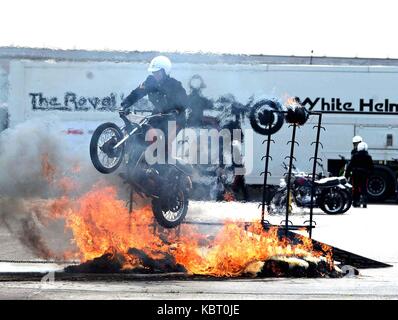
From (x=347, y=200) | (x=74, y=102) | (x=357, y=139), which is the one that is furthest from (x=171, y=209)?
(x=357, y=139)

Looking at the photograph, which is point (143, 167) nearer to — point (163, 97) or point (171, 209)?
point (171, 209)

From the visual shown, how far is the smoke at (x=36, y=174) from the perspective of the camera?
12.2m

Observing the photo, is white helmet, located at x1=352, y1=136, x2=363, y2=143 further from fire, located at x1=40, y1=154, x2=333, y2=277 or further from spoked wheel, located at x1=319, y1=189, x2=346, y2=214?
fire, located at x1=40, y1=154, x2=333, y2=277

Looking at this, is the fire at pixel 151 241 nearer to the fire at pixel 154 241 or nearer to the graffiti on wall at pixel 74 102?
the fire at pixel 154 241

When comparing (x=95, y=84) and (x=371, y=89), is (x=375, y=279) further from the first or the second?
(x=371, y=89)

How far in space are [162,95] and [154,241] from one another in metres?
1.88

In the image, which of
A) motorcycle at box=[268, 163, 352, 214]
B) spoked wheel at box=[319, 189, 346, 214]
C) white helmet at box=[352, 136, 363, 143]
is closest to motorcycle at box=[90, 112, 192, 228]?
motorcycle at box=[268, 163, 352, 214]

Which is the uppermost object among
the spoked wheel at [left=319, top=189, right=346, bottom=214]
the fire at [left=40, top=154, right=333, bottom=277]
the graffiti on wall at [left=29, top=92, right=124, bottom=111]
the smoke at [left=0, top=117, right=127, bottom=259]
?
the graffiti on wall at [left=29, top=92, right=124, bottom=111]

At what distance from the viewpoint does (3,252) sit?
12516 mm

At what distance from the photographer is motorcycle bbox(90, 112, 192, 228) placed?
37.5ft

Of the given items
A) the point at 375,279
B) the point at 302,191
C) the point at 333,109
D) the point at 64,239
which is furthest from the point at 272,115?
the point at 333,109

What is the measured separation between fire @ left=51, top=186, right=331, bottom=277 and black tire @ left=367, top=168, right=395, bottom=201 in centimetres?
1635

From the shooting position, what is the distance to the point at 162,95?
457 inches

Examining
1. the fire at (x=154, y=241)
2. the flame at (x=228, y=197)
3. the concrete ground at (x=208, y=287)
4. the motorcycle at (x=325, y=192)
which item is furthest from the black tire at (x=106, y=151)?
the motorcycle at (x=325, y=192)
